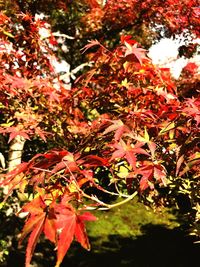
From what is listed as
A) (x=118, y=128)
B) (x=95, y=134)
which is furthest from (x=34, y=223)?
(x=95, y=134)

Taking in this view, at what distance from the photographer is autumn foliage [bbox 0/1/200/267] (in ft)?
5.07

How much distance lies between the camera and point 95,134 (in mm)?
2363

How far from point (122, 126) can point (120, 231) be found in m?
6.94

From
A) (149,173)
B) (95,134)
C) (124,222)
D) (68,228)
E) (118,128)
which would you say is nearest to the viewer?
(68,228)

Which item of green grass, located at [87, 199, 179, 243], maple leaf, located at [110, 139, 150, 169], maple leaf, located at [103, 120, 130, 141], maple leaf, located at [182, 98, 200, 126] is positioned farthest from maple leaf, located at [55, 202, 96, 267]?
green grass, located at [87, 199, 179, 243]

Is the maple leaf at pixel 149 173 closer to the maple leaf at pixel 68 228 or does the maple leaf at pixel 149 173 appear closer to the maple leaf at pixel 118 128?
the maple leaf at pixel 118 128

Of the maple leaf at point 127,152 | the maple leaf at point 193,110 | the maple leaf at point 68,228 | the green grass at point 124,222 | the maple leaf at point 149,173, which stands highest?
the maple leaf at point 193,110

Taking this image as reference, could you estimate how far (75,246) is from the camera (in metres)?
7.54

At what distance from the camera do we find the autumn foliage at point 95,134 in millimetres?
1544

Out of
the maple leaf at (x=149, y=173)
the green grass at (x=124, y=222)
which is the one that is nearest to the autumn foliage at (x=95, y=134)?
the maple leaf at (x=149, y=173)

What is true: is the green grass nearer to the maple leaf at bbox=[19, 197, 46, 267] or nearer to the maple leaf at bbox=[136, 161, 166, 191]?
the maple leaf at bbox=[136, 161, 166, 191]

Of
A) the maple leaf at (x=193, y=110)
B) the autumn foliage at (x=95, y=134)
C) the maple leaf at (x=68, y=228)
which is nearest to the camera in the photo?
the maple leaf at (x=68, y=228)

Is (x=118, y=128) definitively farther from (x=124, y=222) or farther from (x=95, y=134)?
(x=124, y=222)

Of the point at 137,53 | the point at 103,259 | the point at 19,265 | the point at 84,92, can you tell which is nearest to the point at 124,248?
the point at 103,259
